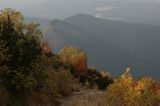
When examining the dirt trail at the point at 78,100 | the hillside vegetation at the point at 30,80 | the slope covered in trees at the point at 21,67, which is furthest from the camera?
the dirt trail at the point at 78,100

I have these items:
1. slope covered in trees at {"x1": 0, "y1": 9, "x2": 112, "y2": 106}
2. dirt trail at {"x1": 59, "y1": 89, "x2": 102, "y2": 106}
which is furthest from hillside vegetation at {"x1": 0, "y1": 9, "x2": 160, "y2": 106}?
dirt trail at {"x1": 59, "y1": 89, "x2": 102, "y2": 106}

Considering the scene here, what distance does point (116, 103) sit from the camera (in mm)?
17234

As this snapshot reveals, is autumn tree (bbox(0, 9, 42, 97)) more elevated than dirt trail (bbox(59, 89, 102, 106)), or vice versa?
autumn tree (bbox(0, 9, 42, 97))

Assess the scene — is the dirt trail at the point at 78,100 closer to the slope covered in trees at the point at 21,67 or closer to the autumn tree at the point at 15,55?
the slope covered in trees at the point at 21,67

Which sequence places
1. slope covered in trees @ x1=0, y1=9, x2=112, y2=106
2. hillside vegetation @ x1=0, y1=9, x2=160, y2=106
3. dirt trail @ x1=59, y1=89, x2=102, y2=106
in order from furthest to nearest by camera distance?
dirt trail @ x1=59, y1=89, x2=102, y2=106 < slope covered in trees @ x1=0, y1=9, x2=112, y2=106 < hillside vegetation @ x1=0, y1=9, x2=160, y2=106

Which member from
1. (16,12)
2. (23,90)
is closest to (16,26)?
(16,12)

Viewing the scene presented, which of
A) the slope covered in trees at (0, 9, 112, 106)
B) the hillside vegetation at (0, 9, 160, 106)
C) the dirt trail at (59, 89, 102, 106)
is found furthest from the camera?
the dirt trail at (59, 89, 102, 106)

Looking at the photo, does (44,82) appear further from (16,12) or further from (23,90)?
(16,12)

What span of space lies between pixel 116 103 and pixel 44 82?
5693mm

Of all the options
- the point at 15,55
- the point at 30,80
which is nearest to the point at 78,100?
the point at 30,80

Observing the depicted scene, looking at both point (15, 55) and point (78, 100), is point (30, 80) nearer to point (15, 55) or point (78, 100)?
point (15, 55)

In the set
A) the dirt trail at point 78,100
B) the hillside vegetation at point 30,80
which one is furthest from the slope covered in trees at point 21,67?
the dirt trail at point 78,100

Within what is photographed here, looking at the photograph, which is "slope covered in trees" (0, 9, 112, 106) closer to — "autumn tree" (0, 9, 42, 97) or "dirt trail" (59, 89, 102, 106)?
"autumn tree" (0, 9, 42, 97)

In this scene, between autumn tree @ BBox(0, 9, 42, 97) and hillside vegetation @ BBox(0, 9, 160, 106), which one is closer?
hillside vegetation @ BBox(0, 9, 160, 106)
